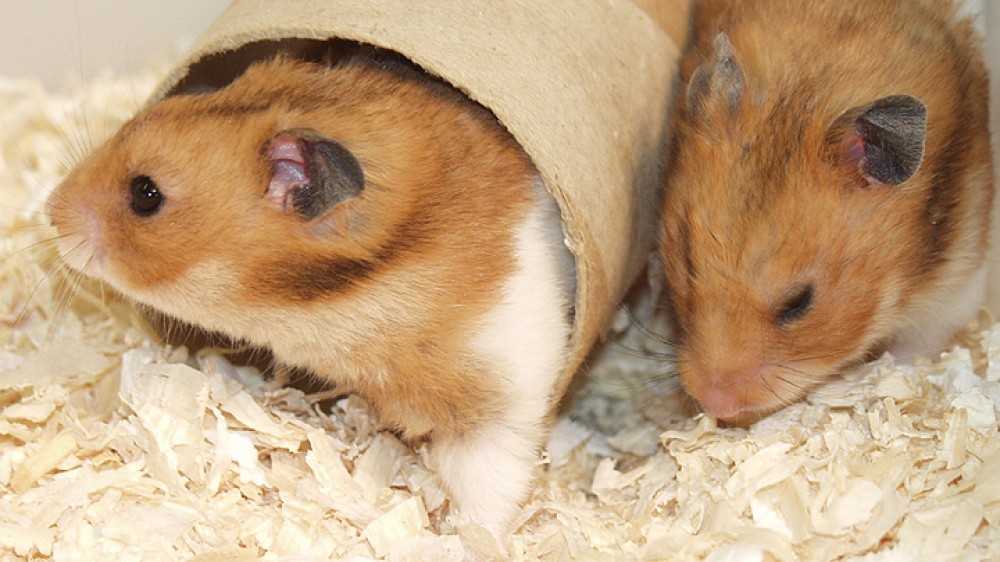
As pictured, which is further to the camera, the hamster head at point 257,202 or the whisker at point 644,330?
the whisker at point 644,330

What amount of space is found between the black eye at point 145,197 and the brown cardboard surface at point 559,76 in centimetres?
41

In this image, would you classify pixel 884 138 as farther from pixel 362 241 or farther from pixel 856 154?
pixel 362 241

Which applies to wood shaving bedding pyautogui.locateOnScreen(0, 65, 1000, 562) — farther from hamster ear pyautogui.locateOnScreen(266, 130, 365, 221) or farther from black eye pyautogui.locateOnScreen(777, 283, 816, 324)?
hamster ear pyautogui.locateOnScreen(266, 130, 365, 221)

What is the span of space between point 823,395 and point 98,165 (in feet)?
6.98

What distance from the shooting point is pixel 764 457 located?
279 cm

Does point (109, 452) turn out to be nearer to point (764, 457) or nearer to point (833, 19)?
point (764, 457)

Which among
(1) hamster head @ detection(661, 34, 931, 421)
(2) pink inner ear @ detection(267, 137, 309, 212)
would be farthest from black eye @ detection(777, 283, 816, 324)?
(2) pink inner ear @ detection(267, 137, 309, 212)

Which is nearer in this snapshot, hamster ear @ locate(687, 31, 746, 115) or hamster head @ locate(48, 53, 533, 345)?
hamster head @ locate(48, 53, 533, 345)

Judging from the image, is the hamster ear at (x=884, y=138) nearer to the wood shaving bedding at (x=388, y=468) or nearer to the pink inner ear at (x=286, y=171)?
A: the wood shaving bedding at (x=388, y=468)

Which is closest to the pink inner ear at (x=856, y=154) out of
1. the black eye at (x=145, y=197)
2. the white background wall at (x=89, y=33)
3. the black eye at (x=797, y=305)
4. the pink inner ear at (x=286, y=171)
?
the black eye at (x=797, y=305)

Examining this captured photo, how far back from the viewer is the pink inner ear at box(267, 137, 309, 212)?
8.19ft

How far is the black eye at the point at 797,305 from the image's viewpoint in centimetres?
277

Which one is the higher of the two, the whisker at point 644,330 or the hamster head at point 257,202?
the whisker at point 644,330

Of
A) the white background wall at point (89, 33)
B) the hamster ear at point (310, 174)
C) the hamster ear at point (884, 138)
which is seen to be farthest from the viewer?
the white background wall at point (89, 33)
